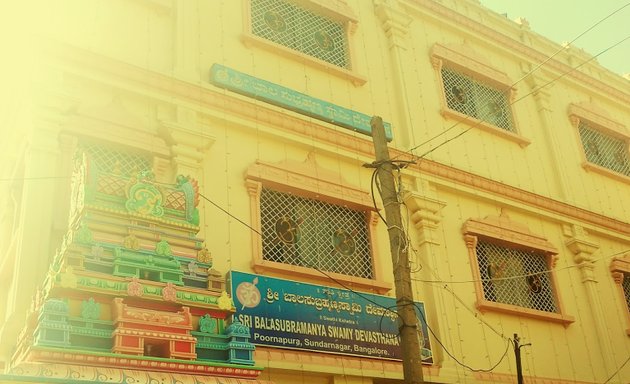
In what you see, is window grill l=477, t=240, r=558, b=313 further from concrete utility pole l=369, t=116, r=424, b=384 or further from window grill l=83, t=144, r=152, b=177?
window grill l=83, t=144, r=152, b=177

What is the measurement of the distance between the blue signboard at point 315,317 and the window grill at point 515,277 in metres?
2.19

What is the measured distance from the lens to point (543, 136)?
14.3m

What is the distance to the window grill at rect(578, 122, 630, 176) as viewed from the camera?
15258 mm

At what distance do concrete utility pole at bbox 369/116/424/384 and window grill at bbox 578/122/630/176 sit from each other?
893cm

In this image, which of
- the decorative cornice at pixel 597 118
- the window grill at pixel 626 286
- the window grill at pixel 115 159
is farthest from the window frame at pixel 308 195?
the decorative cornice at pixel 597 118

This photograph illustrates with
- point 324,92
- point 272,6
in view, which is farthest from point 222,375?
point 272,6

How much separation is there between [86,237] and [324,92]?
5.68 meters

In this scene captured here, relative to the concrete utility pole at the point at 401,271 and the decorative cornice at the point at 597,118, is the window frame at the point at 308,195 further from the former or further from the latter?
the decorative cornice at the point at 597,118

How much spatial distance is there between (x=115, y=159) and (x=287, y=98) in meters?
2.89

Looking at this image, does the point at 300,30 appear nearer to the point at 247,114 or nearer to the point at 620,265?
the point at 247,114

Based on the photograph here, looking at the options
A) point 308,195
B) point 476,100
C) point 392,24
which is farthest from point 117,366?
point 476,100

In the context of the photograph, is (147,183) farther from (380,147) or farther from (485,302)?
(485,302)

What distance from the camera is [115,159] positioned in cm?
860

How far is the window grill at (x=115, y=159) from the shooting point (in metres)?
8.43
